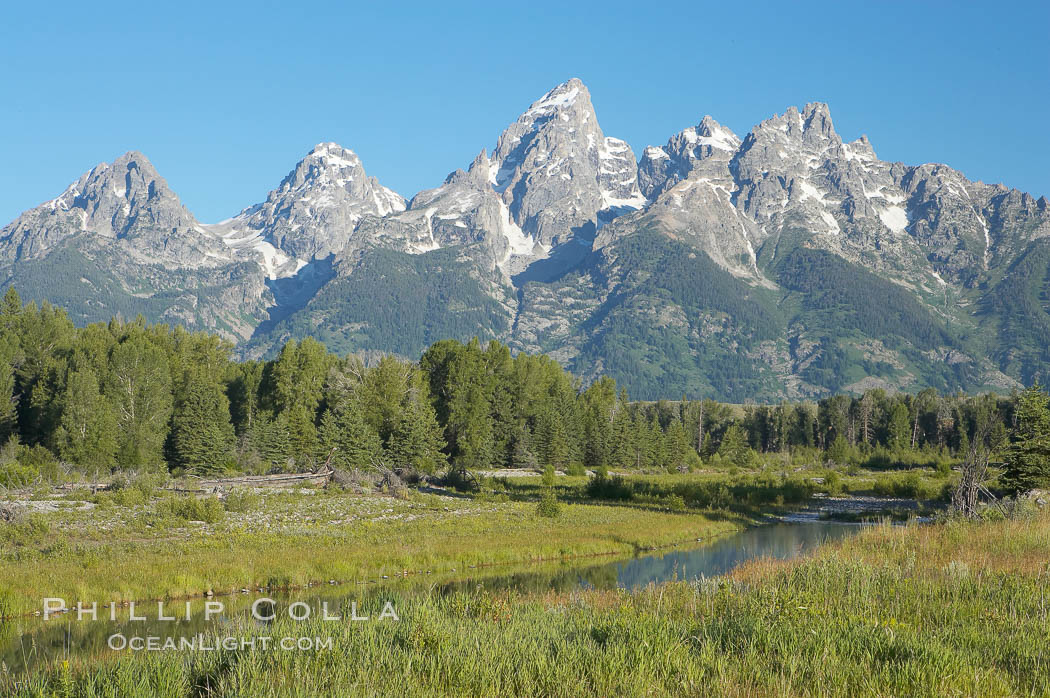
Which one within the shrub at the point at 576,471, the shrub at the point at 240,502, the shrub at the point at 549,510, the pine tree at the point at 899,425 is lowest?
the shrub at the point at 576,471

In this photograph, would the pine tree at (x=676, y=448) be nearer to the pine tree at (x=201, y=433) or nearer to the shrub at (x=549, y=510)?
the pine tree at (x=201, y=433)

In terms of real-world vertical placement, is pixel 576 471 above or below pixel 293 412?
below

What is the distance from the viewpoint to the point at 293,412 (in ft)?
240

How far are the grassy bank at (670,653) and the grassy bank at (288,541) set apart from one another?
13.8m

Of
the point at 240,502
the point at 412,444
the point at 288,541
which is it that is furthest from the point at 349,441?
the point at 288,541

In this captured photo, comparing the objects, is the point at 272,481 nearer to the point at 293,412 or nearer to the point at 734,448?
the point at 293,412

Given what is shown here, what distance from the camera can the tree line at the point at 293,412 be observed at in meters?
61.3

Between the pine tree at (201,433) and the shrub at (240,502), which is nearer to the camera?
the shrub at (240,502)

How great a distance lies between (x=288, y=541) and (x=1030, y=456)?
Answer: 3960 cm

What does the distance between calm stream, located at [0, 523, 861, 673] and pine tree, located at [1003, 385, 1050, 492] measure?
11.1 meters

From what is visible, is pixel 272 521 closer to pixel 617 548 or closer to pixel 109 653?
pixel 617 548

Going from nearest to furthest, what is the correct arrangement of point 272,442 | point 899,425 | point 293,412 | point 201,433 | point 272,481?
point 272,481, point 201,433, point 272,442, point 293,412, point 899,425

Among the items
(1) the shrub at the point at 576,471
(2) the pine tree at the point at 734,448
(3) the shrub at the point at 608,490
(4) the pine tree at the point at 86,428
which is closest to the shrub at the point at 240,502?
(4) the pine tree at the point at 86,428

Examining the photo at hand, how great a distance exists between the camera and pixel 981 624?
37.6 feet
